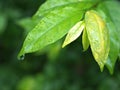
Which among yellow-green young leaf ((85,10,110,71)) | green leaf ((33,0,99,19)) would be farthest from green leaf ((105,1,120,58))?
yellow-green young leaf ((85,10,110,71))

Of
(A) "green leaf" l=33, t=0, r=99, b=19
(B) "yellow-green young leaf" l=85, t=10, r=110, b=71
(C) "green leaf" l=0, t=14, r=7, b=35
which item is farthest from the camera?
(C) "green leaf" l=0, t=14, r=7, b=35

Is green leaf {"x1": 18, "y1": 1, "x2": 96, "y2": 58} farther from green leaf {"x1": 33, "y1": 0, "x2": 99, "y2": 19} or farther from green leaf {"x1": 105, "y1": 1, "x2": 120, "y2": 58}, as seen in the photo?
green leaf {"x1": 105, "y1": 1, "x2": 120, "y2": 58}

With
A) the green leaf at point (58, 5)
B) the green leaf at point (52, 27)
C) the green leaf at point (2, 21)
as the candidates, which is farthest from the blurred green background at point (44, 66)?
the green leaf at point (52, 27)

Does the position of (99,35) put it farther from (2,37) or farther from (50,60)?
(2,37)

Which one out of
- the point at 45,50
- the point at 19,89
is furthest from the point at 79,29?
the point at 19,89

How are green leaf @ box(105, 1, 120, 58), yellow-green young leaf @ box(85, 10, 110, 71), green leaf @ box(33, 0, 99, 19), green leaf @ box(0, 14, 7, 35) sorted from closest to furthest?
yellow-green young leaf @ box(85, 10, 110, 71) → green leaf @ box(33, 0, 99, 19) → green leaf @ box(105, 1, 120, 58) → green leaf @ box(0, 14, 7, 35)

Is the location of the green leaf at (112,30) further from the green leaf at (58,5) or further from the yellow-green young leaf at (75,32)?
the yellow-green young leaf at (75,32)
